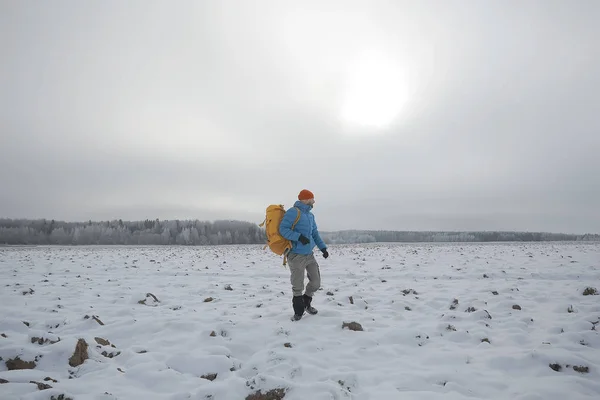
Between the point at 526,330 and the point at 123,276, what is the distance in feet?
49.2

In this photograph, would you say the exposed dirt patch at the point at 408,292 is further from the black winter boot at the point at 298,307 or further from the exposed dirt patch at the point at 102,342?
the exposed dirt patch at the point at 102,342

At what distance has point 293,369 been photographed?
471cm

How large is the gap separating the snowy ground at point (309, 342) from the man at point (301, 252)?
504 millimetres

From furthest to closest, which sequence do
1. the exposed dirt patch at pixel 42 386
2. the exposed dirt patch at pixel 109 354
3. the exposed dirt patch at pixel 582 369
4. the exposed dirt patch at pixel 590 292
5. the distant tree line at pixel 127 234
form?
the distant tree line at pixel 127 234 → the exposed dirt patch at pixel 590 292 → the exposed dirt patch at pixel 109 354 → the exposed dirt patch at pixel 582 369 → the exposed dirt patch at pixel 42 386

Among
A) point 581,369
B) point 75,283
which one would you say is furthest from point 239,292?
point 581,369

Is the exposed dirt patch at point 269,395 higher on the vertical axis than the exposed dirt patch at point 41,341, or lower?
lower

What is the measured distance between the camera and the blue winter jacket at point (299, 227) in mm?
7336

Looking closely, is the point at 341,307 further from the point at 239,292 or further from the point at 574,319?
the point at 574,319

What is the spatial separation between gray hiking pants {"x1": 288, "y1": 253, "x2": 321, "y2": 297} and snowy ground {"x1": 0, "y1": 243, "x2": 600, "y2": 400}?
2.31ft

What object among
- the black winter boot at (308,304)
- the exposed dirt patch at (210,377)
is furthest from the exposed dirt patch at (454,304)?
the exposed dirt patch at (210,377)

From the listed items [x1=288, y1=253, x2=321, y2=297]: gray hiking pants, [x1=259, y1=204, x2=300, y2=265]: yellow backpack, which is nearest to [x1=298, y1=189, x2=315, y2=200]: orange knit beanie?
[x1=259, y1=204, x2=300, y2=265]: yellow backpack

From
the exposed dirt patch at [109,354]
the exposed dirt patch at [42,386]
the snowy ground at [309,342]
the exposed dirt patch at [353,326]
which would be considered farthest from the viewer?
the exposed dirt patch at [353,326]

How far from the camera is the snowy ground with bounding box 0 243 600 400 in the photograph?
4.18 meters

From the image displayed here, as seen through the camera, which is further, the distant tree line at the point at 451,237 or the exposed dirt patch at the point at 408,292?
the distant tree line at the point at 451,237
